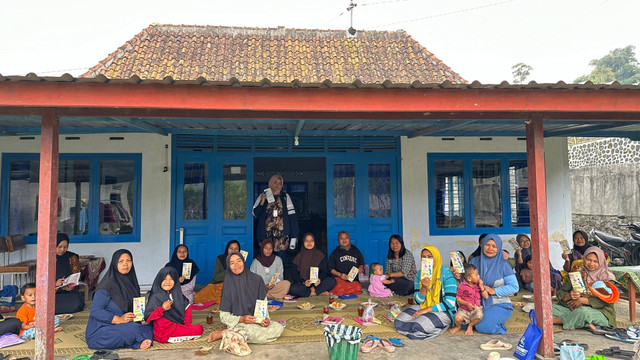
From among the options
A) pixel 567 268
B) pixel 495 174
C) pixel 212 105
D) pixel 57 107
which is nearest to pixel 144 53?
pixel 57 107

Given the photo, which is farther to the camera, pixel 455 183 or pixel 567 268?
pixel 455 183

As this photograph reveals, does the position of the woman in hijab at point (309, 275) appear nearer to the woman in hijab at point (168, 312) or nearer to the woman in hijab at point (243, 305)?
the woman in hijab at point (243, 305)

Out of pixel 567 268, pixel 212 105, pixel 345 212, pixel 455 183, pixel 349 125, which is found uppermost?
pixel 349 125

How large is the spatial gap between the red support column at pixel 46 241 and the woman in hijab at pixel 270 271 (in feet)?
9.86

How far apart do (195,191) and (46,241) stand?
141 inches

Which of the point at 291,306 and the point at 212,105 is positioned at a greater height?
the point at 212,105

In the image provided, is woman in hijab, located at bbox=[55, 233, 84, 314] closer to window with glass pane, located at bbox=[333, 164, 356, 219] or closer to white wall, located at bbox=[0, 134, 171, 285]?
white wall, located at bbox=[0, 134, 171, 285]

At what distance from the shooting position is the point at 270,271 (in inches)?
249

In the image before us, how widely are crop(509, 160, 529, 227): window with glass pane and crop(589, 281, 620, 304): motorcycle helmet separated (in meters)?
2.95

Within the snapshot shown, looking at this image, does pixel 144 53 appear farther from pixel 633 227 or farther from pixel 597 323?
pixel 633 227

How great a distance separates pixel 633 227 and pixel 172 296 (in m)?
10.6

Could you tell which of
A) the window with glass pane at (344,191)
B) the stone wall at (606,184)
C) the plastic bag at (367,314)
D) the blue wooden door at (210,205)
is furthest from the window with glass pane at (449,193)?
the stone wall at (606,184)

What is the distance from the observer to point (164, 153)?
7.05 metres

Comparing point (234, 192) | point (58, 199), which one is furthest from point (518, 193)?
point (58, 199)
